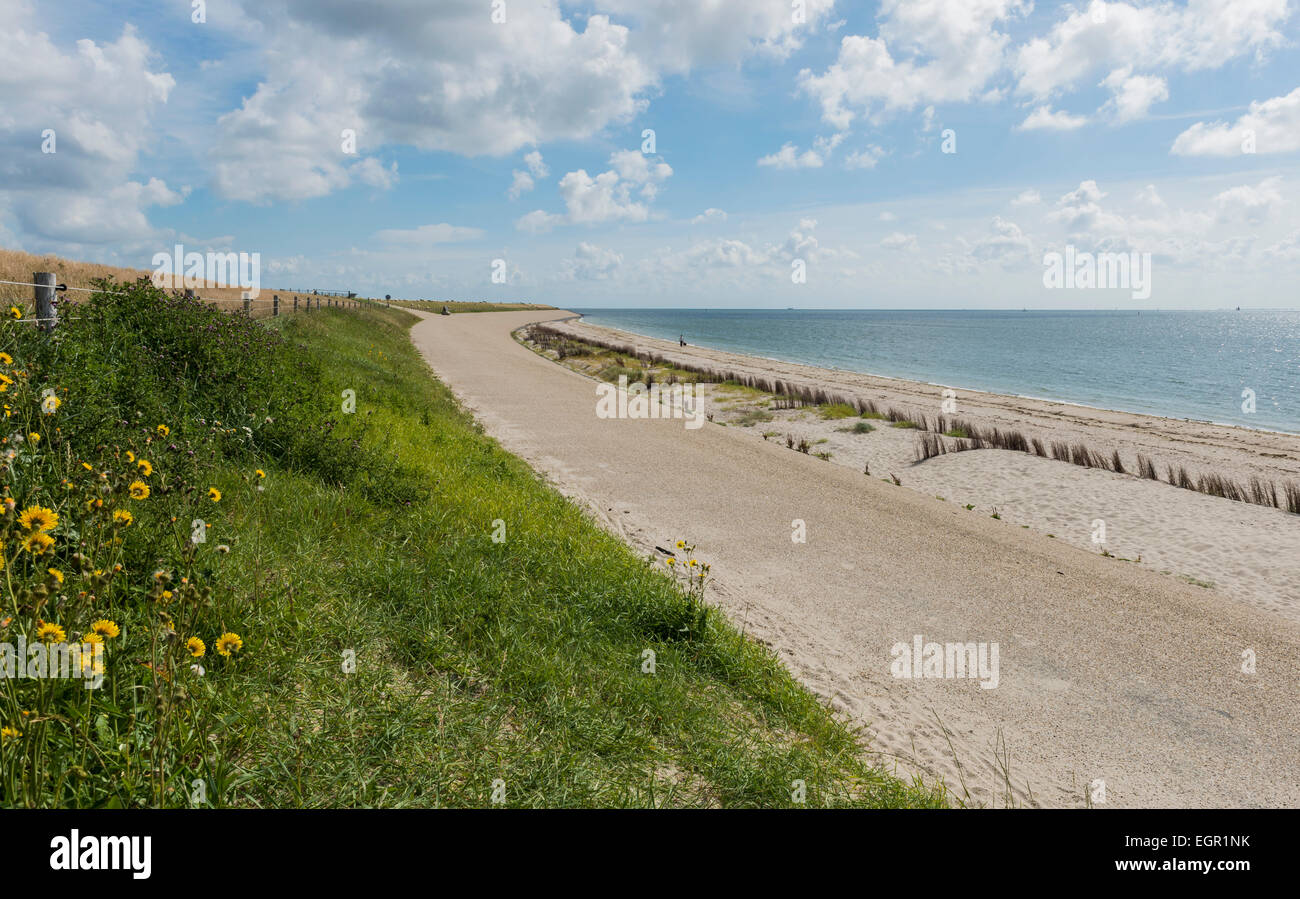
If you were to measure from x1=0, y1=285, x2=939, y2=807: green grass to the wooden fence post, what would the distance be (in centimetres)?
83

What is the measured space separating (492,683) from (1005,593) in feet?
20.2

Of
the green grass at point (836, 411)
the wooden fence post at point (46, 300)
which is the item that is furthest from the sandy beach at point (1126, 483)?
the wooden fence post at point (46, 300)

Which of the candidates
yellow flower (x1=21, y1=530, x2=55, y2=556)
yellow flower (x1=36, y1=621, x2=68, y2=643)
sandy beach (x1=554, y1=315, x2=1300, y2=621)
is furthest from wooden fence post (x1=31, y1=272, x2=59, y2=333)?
sandy beach (x1=554, y1=315, x2=1300, y2=621)

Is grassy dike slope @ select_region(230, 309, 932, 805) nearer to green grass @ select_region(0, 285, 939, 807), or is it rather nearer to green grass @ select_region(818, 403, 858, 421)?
green grass @ select_region(0, 285, 939, 807)

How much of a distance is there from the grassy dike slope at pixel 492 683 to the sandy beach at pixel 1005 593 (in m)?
1.02

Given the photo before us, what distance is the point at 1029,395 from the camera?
113ft

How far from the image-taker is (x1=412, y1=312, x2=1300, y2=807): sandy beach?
4.82m

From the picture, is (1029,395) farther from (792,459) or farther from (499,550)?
(499,550)

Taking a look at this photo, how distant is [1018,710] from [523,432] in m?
11.9

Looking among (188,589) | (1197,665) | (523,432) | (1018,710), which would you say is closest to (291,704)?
(188,589)

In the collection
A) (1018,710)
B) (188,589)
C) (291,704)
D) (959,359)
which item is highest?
(959,359)

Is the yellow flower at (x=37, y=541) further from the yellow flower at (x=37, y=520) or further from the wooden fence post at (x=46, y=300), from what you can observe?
the wooden fence post at (x=46, y=300)

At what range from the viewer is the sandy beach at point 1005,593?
15.8 feet

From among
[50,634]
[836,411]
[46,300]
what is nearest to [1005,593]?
[50,634]
